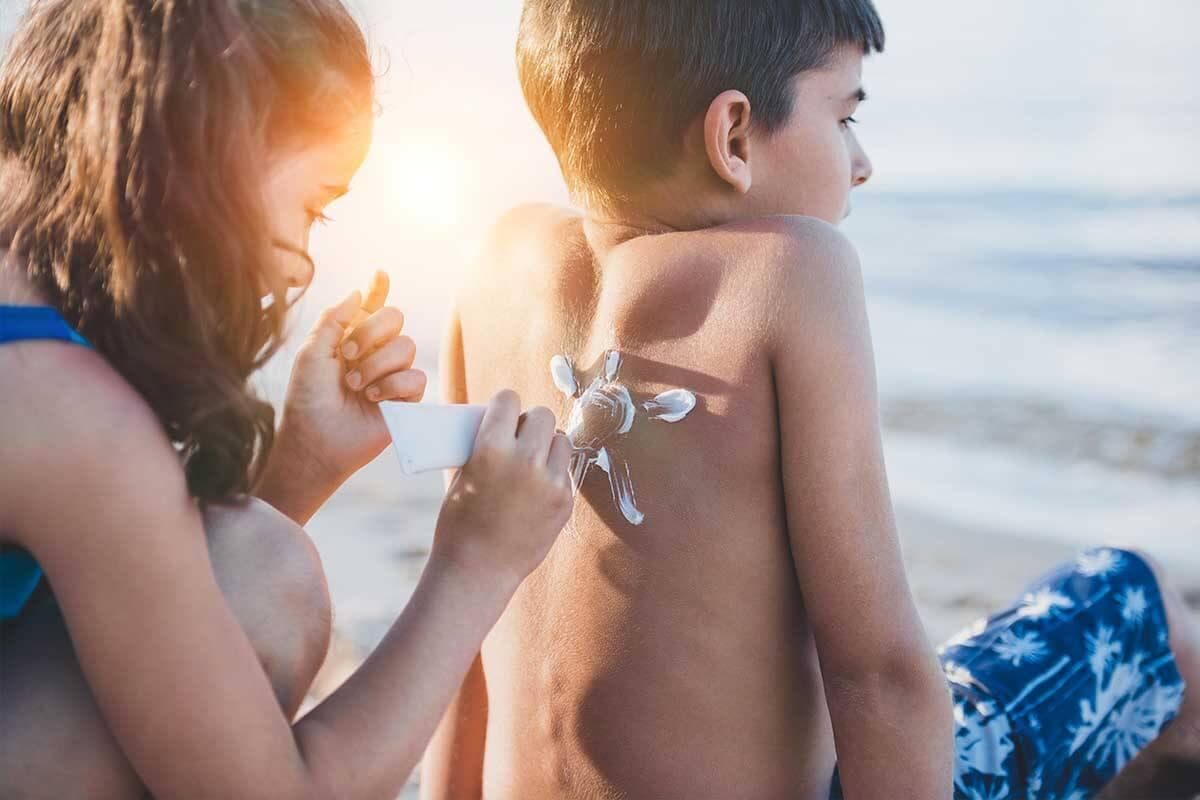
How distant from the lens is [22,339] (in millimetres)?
1148

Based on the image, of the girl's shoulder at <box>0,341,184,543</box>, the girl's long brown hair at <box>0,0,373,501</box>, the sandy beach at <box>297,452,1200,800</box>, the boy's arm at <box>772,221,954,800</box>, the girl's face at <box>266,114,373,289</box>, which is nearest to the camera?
the girl's shoulder at <box>0,341,184,543</box>

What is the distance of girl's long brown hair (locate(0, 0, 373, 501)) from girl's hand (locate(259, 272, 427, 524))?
31 centimetres

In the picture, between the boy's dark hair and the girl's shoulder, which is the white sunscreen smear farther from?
the girl's shoulder

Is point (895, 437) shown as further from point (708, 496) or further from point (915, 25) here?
point (915, 25)

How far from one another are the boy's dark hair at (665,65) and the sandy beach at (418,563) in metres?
1.67

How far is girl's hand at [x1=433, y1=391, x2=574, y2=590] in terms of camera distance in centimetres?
138

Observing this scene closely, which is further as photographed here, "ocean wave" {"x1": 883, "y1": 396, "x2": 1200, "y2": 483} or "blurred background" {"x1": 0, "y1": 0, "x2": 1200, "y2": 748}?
"ocean wave" {"x1": 883, "y1": 396, "x2": 1200, "y2": 483}

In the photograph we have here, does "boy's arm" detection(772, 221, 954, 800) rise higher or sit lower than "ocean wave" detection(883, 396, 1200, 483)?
higher

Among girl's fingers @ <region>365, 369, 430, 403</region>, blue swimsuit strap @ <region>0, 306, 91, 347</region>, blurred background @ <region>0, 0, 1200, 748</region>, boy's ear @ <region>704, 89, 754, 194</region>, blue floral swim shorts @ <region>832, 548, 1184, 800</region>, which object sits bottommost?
blurred background @ <region>0, 0, 1200, 748</region>

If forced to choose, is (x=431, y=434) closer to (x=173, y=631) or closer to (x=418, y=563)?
(x=173, y=631)

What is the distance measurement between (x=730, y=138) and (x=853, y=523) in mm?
539

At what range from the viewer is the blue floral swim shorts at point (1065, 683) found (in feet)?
6.07

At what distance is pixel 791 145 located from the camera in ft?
5.61

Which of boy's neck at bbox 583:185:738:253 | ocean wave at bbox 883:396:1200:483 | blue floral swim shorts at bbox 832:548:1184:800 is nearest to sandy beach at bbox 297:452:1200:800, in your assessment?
ocean wave at bbox 883:396:1200:483
